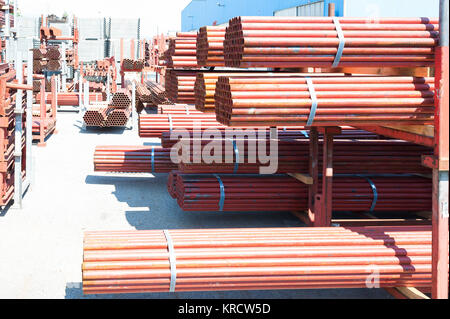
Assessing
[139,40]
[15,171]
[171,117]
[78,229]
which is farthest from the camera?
[139,40]

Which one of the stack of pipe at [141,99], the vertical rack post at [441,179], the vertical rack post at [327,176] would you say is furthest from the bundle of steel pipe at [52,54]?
the vertical rack post at [441,179]

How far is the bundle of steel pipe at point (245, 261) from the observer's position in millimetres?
5539

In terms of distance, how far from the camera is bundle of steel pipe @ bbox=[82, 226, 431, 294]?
554 centimetres

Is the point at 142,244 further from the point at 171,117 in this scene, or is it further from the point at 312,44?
the point at 171,117

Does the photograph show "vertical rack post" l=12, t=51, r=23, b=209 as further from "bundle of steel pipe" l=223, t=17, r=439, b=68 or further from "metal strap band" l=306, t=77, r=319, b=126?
"metal strap band" l=306, t=77, r=319, b=126

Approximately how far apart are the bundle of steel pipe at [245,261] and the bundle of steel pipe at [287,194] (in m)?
3.04

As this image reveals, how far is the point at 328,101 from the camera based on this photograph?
591 centimetres

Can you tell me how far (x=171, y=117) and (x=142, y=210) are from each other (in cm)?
388

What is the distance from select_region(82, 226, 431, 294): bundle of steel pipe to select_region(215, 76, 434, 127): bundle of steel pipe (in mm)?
1252

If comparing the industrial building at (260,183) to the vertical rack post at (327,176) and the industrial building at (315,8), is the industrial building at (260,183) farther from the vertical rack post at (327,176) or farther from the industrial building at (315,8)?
the industrial building at (315,8)

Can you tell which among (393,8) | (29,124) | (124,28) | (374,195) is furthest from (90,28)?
(374,195)

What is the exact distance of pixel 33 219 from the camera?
9133 mm
